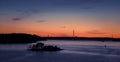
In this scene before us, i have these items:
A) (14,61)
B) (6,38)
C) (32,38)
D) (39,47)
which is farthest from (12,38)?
(14,61)

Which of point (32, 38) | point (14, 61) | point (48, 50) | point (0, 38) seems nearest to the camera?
point (14, 61)

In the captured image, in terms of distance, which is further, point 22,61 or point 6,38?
point 6,38

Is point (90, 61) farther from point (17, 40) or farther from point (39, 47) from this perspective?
point (17, 40)

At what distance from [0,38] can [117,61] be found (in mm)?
139251

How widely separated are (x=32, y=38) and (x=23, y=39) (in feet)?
36.7

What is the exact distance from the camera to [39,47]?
83.2 meters

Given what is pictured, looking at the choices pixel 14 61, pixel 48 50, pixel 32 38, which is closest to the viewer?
pixel 14 61

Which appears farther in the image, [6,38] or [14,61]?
[6,38]

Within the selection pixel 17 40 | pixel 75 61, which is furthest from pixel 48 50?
pixel 17 40

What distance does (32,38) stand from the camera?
639 ft

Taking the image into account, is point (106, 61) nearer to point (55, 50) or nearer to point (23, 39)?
point (55, 50)

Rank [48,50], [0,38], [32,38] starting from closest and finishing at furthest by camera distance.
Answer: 1. [48,50]
2. [0,38]
3. [32,38]

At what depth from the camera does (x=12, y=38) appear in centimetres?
18425

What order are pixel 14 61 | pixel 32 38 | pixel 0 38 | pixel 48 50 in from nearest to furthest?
1. pixel 14 61
2. pixel 48 50
3. pixel 0 38
4. pixel 32 38
